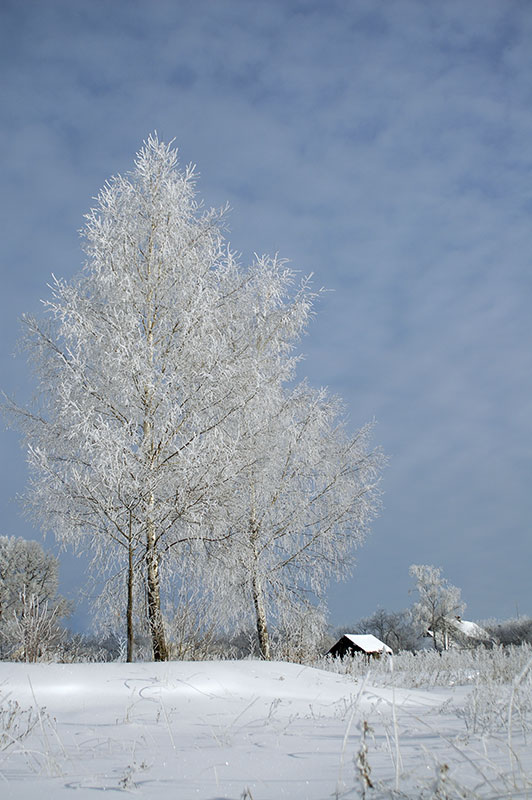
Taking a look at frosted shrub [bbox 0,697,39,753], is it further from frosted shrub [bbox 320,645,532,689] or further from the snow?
the snow

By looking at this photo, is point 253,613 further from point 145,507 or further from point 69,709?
point 69,709

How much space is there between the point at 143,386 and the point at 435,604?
3576 cm

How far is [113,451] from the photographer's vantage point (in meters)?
7.78

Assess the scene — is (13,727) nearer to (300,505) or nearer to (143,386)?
Result: (143,386)

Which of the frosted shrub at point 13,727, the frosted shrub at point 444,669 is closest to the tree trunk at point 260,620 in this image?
the frosted shrub at point 444,669

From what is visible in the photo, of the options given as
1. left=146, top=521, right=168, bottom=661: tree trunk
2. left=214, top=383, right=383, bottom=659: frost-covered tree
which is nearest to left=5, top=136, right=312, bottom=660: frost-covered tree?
left=146, top=521, right=168, bottom=661: tree trunk

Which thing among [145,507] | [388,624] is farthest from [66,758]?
[388,624]

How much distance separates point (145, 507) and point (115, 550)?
849mm

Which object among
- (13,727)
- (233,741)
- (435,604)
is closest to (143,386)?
(13,727)

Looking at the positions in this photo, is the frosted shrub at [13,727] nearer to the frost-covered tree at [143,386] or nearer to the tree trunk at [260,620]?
the frost-covered tree at [143,386]

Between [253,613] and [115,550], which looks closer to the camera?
[115,550]

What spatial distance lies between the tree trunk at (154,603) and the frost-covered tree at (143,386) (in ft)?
0.06

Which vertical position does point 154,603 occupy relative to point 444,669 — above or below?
above

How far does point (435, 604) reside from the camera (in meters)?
39.1
